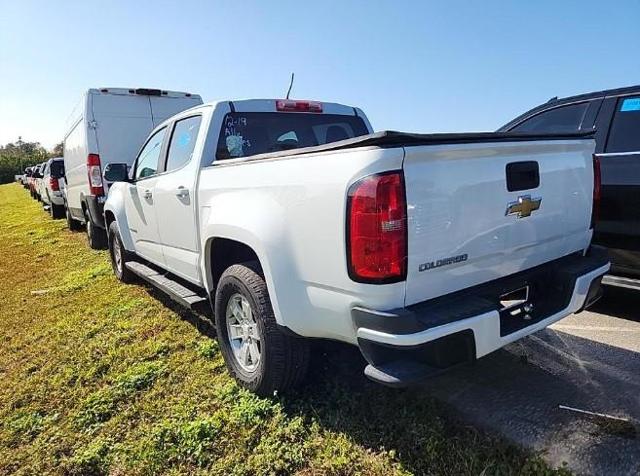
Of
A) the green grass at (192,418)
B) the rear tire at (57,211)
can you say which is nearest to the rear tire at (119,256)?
the green grass at (192,418)

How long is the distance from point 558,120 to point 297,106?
250cm

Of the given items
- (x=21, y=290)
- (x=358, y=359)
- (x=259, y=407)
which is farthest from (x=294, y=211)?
(x=21, y=290)

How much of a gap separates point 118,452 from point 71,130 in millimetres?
8552

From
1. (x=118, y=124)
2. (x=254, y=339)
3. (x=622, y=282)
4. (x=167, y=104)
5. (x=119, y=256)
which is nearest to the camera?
(x=254, y=339)

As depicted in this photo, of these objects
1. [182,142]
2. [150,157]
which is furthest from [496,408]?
[150,157]

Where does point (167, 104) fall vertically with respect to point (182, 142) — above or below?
above

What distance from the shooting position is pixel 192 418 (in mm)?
2982

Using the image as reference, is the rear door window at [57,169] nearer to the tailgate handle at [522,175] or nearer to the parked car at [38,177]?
the parked car at [38,177]

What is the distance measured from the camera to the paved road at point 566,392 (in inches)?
97.1

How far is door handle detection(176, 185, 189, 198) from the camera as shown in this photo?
370 centimetres

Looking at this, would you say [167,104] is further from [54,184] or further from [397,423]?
[397,423]

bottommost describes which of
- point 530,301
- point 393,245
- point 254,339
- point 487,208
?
point 254,339

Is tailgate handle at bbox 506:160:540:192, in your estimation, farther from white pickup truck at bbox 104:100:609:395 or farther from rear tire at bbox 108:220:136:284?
rear tire at bbox 108:220:136:284

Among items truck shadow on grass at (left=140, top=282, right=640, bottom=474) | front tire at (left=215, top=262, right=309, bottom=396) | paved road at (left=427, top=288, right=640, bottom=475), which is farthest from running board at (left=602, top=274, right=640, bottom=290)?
front tire at (left=215, top=262, right=309, bottom=396)
